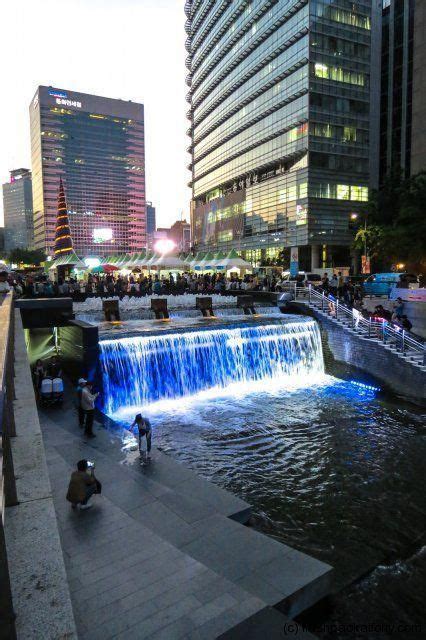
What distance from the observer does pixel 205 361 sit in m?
18.2

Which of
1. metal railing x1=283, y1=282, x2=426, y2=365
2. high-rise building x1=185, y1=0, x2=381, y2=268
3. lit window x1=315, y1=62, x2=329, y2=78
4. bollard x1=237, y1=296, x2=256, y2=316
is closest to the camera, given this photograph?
metal railing x1=283, y1=282, x2=426, y2=365

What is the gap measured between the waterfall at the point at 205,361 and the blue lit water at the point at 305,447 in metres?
0.05

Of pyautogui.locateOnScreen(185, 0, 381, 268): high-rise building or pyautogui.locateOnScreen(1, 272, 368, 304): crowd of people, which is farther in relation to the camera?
pyautogui.locateOnScreen(185, 0, 381, 268): high-rise building

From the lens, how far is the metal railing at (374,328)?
18.2 metres

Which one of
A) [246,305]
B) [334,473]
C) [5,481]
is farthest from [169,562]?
[246,305]

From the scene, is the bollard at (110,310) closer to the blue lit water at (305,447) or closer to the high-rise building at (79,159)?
the blue lit water at (305,447)

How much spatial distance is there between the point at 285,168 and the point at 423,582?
6754 centimetres

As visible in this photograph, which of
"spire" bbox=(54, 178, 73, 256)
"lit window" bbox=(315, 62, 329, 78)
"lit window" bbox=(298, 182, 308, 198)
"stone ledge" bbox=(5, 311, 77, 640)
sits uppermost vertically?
"lit window" bbox=(315, 62, 329, 78)

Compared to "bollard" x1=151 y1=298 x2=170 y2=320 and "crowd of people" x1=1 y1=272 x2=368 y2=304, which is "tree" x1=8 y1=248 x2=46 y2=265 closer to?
"crowd of people" x1=1 y1=272 x2=368 y2=304

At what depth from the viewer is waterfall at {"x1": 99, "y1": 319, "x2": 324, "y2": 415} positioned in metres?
16.3

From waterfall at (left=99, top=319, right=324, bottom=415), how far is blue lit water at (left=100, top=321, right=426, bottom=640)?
0.05 meters

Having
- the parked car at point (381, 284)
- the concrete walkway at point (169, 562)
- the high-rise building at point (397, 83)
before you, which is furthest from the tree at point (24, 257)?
the concrete walkway at point (169, 562)

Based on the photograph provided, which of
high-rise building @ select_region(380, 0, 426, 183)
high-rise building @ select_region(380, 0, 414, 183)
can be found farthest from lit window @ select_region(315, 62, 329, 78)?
high-rise building @ select_region(380, 0, 414, 183)

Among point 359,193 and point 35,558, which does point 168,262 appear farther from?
point 359,193
